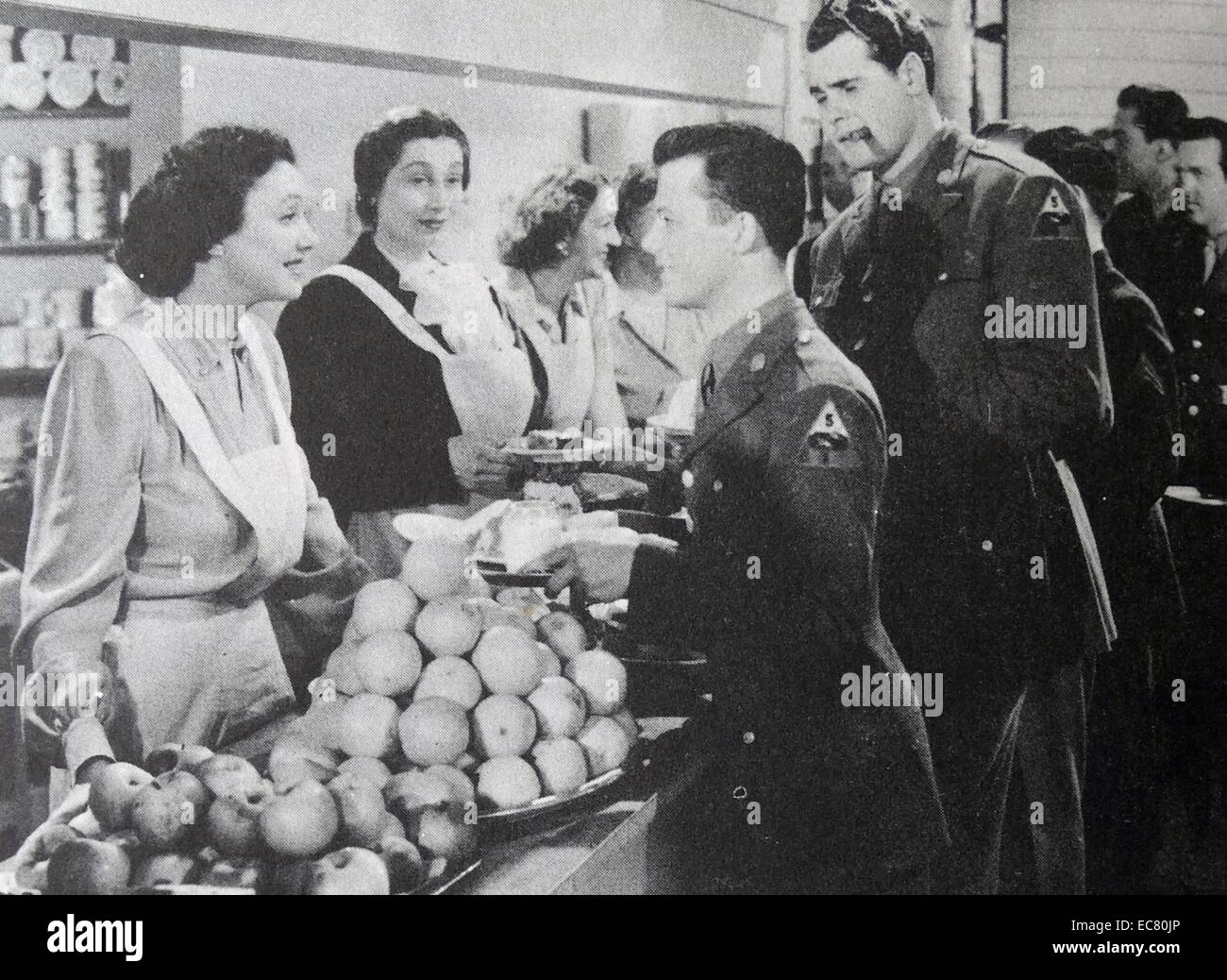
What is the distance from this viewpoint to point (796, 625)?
2.19 meters

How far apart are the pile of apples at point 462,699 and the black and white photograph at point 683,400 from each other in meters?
0.04

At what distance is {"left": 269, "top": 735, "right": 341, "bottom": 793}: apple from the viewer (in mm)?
1746

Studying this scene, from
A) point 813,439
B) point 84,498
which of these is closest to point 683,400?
point 813,439

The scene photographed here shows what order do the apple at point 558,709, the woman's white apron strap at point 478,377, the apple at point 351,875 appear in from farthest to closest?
the woman's white apron strap at point 478,377
the apple at point 558,709
the apple at point 351,875

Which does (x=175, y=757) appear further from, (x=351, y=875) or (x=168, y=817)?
(x=351, y=875)

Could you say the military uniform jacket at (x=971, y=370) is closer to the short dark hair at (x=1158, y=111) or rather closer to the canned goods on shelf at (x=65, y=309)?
the short dark hair at (x=1158, y=111)

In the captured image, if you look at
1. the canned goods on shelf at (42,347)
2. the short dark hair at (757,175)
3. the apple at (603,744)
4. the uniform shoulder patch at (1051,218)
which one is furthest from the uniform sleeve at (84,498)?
the uniform shoulder patch at (1051,218)

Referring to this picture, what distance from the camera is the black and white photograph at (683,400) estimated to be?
2135 mm

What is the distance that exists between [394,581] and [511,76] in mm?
961

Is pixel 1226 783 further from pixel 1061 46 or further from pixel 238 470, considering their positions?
pixel 238 470

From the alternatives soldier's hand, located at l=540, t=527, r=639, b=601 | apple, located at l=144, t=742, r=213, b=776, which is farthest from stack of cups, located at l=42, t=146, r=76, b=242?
soldier's hand, located at l=540, t=527, r=639, b=601

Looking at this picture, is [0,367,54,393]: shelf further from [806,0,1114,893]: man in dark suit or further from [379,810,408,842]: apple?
[806,0,1114,893]: man in dark suit

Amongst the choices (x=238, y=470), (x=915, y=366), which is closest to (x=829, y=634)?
(x=915, y=366)
